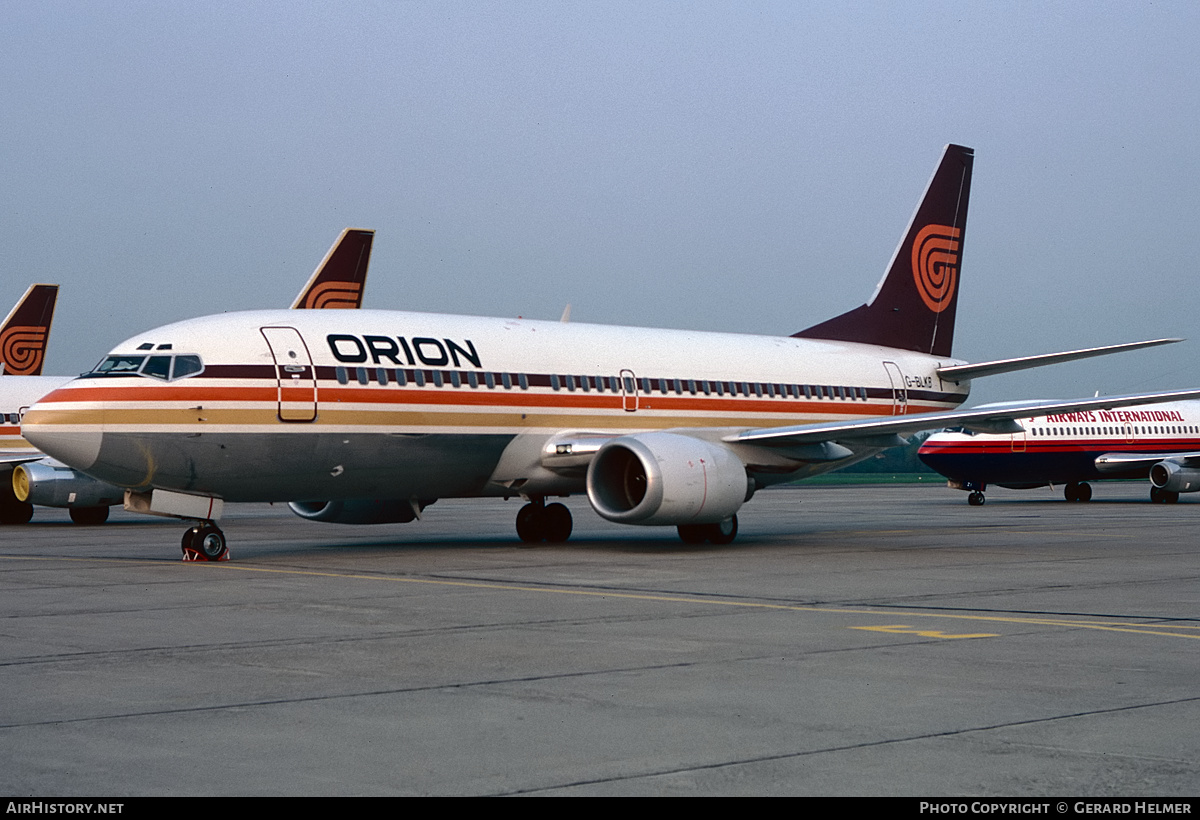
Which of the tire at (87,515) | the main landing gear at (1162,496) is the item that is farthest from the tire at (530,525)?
the main landing gear at (1162,496)

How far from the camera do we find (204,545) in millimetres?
17562

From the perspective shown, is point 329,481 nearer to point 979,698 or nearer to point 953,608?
Result: point 953,608

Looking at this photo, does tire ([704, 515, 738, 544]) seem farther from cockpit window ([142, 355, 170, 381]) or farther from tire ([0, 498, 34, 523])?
tire ([0, 498, 34, 523])

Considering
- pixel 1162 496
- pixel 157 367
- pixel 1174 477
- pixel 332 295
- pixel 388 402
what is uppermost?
pixel 332 295

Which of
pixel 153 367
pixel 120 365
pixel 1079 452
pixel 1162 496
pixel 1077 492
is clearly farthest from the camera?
pixel 1077 492

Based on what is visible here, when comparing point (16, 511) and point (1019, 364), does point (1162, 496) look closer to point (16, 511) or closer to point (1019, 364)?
point (1019, 364)

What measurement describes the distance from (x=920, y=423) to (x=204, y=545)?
35.0 ft

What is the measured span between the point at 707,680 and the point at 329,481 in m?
11.2

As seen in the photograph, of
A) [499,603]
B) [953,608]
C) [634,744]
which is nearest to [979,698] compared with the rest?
[634,744]

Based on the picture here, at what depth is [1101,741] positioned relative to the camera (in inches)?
243

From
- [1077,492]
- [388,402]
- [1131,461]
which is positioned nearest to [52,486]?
[388,402]

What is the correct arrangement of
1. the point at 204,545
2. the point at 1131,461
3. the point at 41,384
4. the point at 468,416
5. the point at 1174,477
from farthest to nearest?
1. the point at 1131,461
2. the point at 1174,477
3. the point at 41,384
4. the point at 468,416
5. the point at 204,545

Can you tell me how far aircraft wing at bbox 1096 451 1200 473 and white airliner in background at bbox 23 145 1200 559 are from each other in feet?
56.3

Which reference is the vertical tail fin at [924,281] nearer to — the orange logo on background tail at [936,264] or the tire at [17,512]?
the orange logo on background tail at [936,264]
